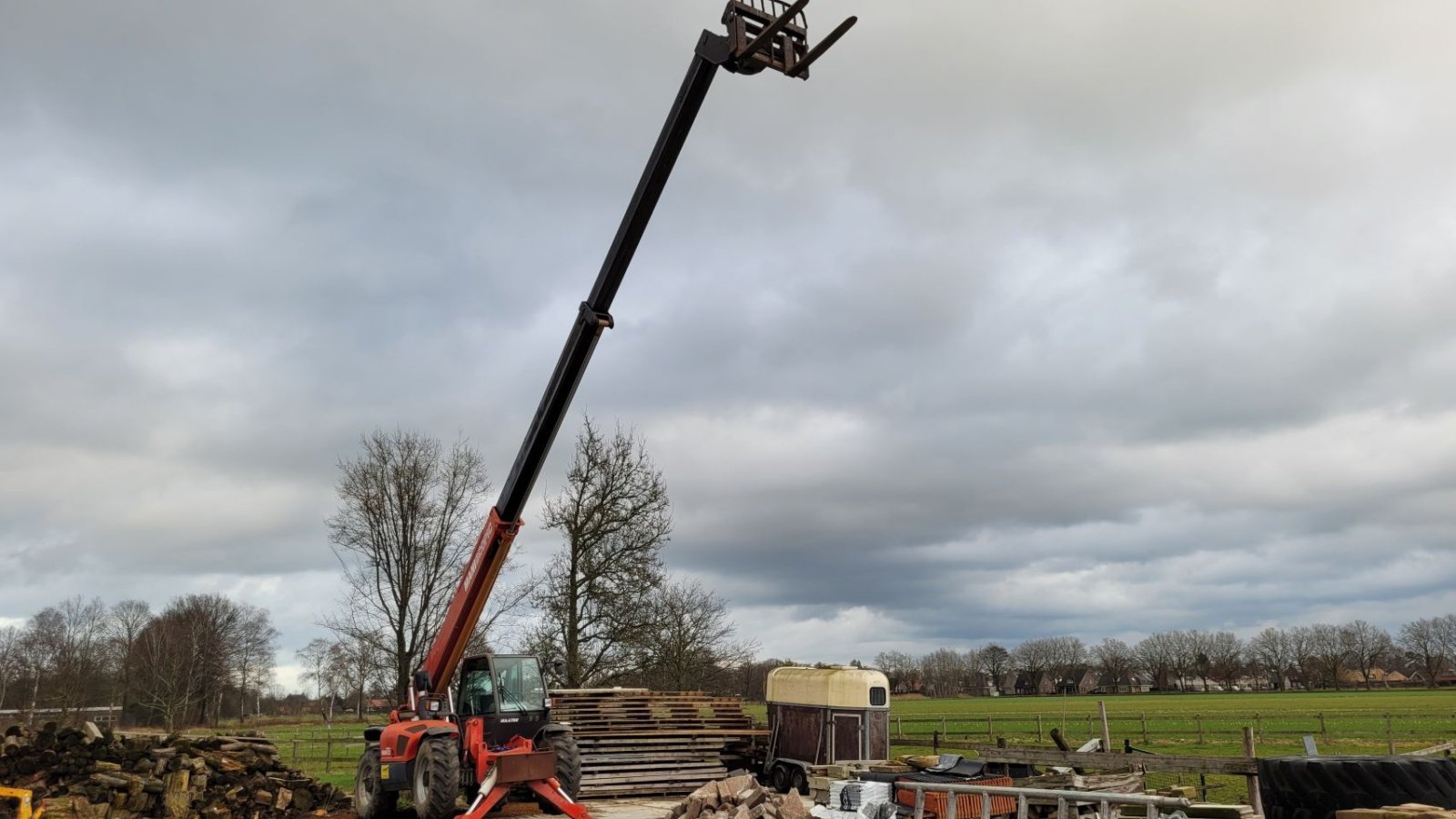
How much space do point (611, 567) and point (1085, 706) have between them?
64804 mm

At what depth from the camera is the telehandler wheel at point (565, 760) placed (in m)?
14.7

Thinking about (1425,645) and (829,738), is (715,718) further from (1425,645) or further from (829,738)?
(1425,645)

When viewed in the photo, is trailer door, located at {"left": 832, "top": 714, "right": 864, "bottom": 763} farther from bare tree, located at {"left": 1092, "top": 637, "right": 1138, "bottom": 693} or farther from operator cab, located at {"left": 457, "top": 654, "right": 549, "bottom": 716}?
bare tree, located at {"left": 1092, "top": 637, "right": 1138, "bottom": 693}

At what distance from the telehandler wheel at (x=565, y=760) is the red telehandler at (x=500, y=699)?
18 mm

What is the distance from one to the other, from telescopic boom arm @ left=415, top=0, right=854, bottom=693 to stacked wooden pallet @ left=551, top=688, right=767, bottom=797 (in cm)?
455

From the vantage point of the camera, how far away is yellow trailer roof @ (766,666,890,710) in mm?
20703

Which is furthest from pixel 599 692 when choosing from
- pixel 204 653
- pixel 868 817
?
pixel 204 653

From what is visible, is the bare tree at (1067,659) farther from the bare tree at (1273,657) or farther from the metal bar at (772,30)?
the metal bar at (772,30)

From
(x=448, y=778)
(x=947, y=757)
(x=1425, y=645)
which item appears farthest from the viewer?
(x=1425, y=645)

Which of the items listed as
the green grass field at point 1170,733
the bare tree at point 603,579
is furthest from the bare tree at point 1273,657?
the bare tree at point 603,579

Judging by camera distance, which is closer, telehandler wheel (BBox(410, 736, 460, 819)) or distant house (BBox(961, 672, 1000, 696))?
telehandler wheel (BBox(410, 736, 460, 819))

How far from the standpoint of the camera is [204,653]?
203 feet

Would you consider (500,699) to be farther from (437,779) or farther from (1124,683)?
(1124,683)

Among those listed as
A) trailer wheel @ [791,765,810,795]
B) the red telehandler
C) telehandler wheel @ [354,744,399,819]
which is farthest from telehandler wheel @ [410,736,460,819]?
trailer wheel @ [791,765,810,795]
